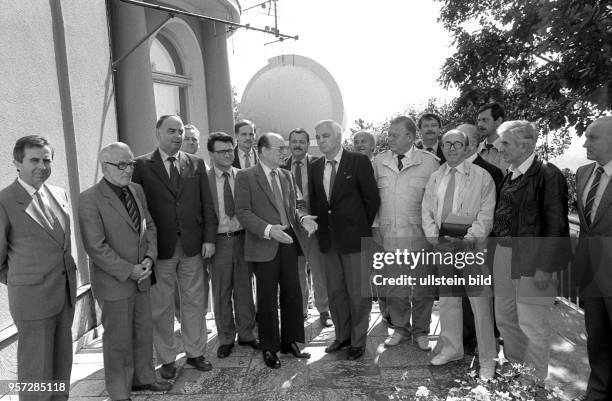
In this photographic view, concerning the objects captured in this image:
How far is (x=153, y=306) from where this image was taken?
14.8 ft

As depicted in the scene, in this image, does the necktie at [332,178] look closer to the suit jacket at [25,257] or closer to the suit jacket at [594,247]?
the suit jacket at [594,247]

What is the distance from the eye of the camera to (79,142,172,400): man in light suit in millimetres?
3787

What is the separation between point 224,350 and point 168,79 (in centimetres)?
625

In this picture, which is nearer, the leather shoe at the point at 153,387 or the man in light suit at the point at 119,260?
the man in light suit at the point at 119,260

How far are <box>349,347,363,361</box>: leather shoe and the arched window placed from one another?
242 inches

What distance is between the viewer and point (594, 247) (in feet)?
11.7

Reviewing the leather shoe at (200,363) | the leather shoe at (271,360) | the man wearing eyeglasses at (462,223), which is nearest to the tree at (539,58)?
the man wearing eyeglasses at (462,223)

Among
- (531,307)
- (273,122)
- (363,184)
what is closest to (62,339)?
(363,184)

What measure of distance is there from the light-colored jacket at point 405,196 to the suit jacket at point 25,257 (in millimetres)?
2956

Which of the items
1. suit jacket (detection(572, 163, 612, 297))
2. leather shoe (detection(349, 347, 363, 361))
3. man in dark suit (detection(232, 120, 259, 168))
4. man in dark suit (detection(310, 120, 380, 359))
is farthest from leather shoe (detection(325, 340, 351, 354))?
man in dark suit (detection(232, 120, 259, 168))

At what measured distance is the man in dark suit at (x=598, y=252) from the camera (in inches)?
138

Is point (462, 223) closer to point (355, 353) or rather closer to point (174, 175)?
point (355, 353)

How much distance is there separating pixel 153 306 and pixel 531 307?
3.14 meters

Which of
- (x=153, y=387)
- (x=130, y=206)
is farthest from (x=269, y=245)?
(x=153, y=387)
